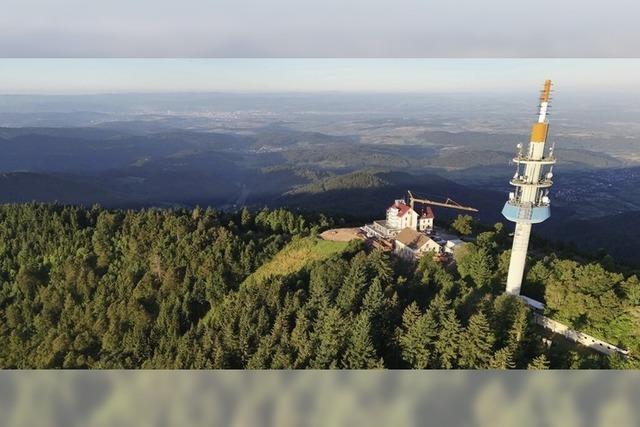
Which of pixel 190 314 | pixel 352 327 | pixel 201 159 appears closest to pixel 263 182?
pixel 201 159

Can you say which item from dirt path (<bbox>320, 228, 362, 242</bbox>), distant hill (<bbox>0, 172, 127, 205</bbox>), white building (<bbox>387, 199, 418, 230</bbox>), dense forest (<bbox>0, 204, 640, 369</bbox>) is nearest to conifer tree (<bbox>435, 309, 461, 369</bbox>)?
dense forest (<bbox>0, 204, 640, 369</bbox>)

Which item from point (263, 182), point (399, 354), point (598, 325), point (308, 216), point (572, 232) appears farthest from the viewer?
point (263, 182)

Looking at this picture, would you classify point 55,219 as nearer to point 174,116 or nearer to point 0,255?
point 0,255

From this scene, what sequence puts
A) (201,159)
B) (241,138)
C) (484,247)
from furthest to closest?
(241,138), (201,159), (484,247)

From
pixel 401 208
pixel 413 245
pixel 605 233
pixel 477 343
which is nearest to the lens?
pixel 477 343

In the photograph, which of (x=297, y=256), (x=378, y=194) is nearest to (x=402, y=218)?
(x=297, y=256)

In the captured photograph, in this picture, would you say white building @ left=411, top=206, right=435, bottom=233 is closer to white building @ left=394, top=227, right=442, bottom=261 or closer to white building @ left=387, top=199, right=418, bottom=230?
white building @ left=387, top=199, right=418, bottom=230

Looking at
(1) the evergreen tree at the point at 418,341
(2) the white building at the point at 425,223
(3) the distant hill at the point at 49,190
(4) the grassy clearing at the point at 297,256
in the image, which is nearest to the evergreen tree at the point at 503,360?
(1) the evergreen tree at the point at 418,341

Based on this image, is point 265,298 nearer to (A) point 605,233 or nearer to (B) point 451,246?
Answer: (B) point 451,246
